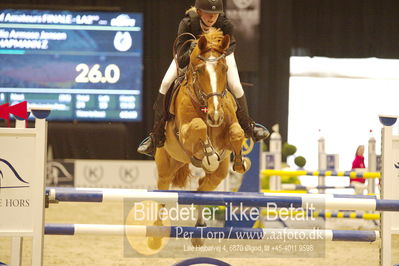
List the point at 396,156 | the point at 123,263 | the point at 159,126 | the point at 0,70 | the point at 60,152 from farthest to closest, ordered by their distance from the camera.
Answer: the point at 60,152
the point at 0,70
the point at 123,263
the point at 159,126
the point at 396,156

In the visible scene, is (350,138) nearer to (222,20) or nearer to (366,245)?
(366,245)

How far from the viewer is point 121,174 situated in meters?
8.90

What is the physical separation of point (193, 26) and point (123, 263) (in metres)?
1.85

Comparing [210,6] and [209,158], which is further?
[210,6]

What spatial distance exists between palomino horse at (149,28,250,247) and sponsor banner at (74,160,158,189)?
5.19 m

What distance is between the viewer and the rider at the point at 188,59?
3553 mm

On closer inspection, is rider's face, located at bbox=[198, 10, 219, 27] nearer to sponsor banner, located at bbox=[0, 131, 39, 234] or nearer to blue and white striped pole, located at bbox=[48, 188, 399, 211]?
blue and white striped pole, located at bbox=[48, 188, 399, 211]

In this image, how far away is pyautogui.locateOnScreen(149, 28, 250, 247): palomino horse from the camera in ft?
10.9

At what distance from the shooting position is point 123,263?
4.54 m

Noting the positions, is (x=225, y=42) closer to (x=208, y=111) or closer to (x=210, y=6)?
(x=210, y=6)

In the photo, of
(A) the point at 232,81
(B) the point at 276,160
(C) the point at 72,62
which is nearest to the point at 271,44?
(C) the point at 72,62

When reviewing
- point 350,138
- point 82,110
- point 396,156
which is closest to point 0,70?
point 82,110

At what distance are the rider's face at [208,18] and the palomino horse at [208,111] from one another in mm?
87

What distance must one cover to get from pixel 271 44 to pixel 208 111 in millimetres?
7314
